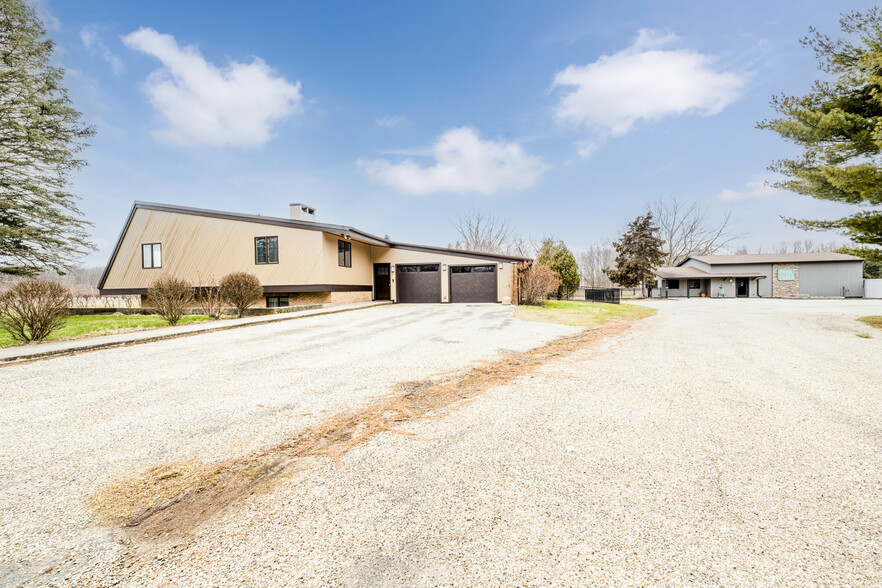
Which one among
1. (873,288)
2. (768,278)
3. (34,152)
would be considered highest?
(34,152)

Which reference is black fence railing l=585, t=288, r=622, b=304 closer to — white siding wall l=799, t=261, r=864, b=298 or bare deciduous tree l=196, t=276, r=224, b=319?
bare deciduous tree l=196, t=276, r=224, b=319

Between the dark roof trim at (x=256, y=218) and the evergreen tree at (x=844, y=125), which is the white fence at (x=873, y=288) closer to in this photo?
the evergreen tree at (x=844, y=125)

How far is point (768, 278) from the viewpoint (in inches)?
1329

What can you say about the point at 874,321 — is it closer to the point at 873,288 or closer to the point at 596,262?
the point at 873,288

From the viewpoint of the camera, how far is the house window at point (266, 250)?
1747 cm

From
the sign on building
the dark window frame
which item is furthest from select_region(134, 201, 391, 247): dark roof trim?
the sign on building

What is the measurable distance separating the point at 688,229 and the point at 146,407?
52161 mm

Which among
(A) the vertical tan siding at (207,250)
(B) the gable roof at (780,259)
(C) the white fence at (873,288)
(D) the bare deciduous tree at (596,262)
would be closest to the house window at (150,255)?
(A) the vertical tan siding at (207,250)

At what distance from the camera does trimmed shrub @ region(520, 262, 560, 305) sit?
18156mm

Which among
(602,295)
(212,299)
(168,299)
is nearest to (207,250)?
(212,299)

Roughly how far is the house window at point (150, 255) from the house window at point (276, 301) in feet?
20.9

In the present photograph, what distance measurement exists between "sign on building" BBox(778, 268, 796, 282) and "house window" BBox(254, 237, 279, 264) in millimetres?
43928

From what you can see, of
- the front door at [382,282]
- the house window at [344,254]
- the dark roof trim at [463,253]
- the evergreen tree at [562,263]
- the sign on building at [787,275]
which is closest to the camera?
the house window at [344,254]

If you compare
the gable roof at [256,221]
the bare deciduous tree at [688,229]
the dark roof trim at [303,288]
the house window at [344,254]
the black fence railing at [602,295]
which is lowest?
the black fence railing at [602,295]
